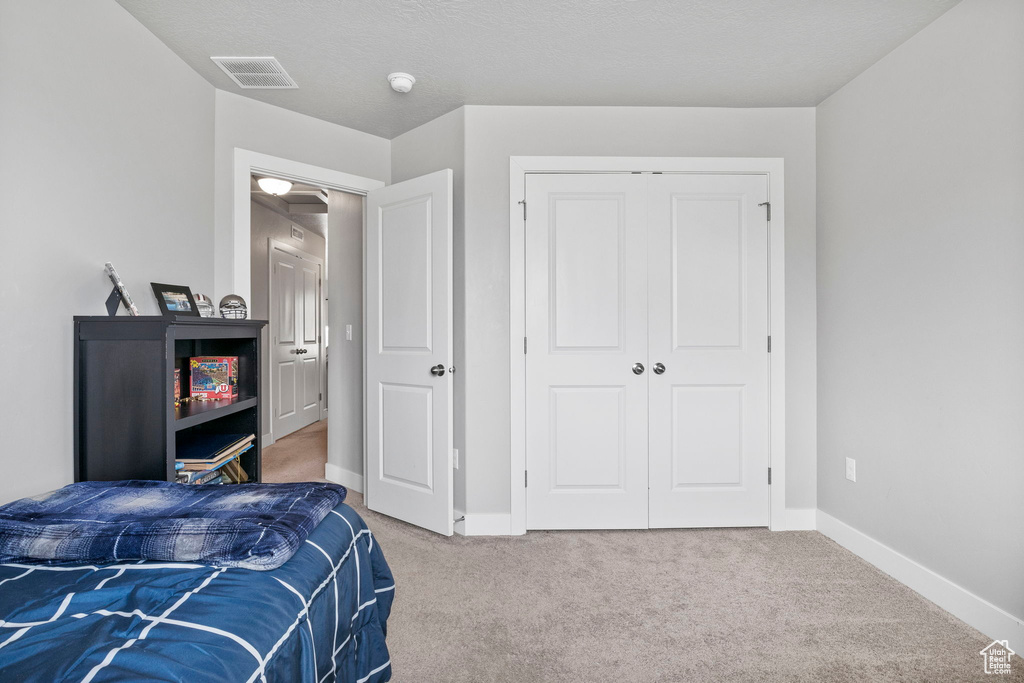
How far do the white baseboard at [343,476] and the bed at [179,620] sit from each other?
259cm

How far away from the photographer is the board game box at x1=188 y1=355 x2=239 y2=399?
217 centimetres

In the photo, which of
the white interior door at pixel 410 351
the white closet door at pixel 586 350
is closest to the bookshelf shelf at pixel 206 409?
the white interior door at pixel 410 351

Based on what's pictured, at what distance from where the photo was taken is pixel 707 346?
285 cm

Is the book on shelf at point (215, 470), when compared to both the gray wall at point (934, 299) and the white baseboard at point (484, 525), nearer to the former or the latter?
the white baseboard at point (484, 525)

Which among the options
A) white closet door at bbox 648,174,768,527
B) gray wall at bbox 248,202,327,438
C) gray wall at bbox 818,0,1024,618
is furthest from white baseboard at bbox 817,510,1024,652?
gray wall at bbox 248,202,327,438

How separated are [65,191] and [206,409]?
89 centimetres

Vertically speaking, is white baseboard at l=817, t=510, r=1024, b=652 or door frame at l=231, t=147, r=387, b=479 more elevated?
door frame at l=231, t=147, r=387, b=479

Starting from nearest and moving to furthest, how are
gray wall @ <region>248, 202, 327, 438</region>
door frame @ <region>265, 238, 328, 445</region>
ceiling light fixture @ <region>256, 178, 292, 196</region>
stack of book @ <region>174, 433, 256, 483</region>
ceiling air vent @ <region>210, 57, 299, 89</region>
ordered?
stack of book @ <region>174, 433, 256, 483</region> < ceiling air vent @ <region>210, 57, 299, 89</region> < ceiling light fixture @ <region>256, 178, 292, 196</region> < gray wall @ <region>248, 202, 327, 438</region> < door frame @ <region>265, 238, 328, 445</region>

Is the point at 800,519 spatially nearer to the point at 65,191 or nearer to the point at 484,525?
the point at 484,525

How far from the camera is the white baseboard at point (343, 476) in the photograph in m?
3.62

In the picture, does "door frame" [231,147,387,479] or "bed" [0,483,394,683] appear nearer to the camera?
"bed" [0,483,394,683]

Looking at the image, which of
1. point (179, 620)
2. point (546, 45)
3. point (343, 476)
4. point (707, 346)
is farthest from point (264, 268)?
point (179, 620)

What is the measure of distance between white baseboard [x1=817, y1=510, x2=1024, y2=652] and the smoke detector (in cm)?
322

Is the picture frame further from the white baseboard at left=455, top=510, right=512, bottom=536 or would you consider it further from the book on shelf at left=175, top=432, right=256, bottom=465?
the white baseboard at left=455, top=510, right=512, bottom=536
